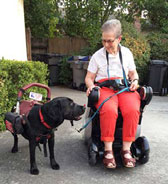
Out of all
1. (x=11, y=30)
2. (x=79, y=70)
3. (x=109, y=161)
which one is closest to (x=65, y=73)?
(x=79, y=70)

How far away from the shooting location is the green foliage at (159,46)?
305 inches

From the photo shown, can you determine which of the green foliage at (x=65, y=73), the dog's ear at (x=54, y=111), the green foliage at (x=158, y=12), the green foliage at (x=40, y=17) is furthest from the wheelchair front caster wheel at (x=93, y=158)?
the green foliage at (x=158, y=12)

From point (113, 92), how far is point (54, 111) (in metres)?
0.73

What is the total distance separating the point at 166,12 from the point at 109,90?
9.56 meters


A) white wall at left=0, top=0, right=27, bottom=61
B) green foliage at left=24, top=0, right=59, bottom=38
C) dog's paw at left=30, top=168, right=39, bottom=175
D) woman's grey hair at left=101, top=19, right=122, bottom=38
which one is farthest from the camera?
green foliage at left=24, top=0, right=59, bottom=38

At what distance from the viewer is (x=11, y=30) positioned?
4.40 meters

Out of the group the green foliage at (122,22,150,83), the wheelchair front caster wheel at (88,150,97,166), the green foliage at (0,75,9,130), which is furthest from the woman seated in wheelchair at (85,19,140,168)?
the green foliage at (122,22,150,83)

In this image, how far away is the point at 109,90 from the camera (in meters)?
2.41

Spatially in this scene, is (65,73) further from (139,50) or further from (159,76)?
(159,76)

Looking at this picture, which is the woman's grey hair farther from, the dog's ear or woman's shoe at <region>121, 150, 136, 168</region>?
woman's shoe at <region>121, 150, 136, 168</region>

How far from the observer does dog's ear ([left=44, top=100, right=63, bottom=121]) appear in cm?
208

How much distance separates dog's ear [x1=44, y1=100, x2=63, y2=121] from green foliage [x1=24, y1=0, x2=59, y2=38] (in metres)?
7.09

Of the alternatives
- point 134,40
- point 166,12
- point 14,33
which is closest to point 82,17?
point 134,40

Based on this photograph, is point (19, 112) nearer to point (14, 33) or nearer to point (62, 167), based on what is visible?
point (62, 167)
